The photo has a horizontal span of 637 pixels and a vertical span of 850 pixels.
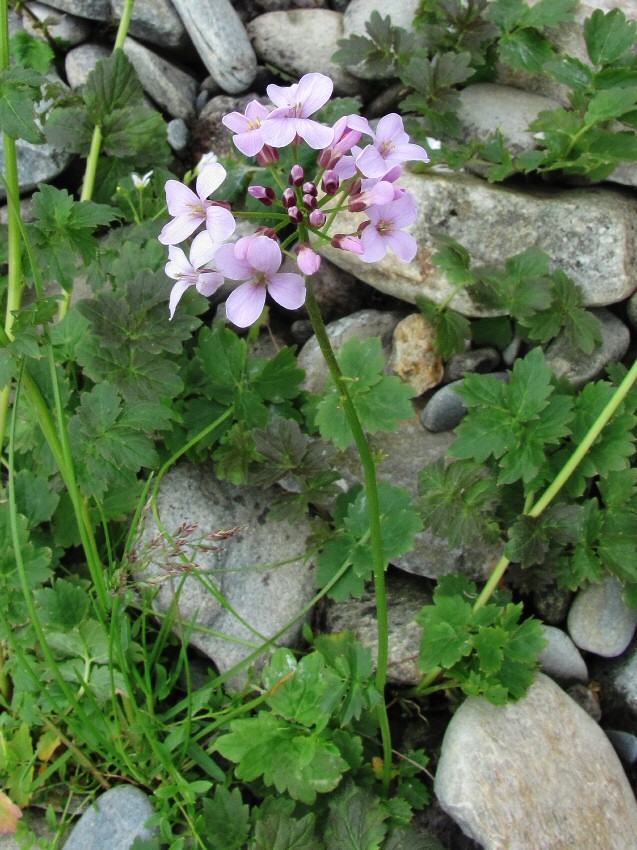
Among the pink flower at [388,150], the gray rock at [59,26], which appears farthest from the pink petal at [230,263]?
the gray rock at [59,26]

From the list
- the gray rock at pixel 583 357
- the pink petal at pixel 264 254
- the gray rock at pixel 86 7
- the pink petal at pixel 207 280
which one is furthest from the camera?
the gray rock at pixel 86 7

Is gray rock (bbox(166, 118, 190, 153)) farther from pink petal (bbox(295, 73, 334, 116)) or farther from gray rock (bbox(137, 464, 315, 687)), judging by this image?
pink petal (bbox(295, 73, 334, 116))

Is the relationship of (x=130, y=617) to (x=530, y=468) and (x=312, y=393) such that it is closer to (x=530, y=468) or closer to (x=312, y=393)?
(x=312, y=393)

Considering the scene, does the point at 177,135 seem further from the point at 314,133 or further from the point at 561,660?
the point at 561,660

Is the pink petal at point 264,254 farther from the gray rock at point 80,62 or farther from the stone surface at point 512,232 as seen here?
the gray rock at point 80,62

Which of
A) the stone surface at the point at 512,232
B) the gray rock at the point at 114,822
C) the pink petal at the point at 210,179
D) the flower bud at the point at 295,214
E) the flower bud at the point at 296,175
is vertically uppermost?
the flower bud at the point at 296,175

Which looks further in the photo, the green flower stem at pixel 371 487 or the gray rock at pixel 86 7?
the gray rock at pixel 86 7

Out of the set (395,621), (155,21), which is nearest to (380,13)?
(155,21)
